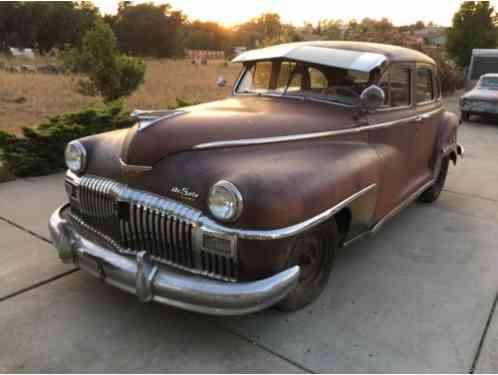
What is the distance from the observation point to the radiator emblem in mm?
2457

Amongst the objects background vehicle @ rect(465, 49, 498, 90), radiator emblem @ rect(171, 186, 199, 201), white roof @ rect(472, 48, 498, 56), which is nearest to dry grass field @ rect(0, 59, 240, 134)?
radiator emblem @ rect(171, 186, 199, 201)

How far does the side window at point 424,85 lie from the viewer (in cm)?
436

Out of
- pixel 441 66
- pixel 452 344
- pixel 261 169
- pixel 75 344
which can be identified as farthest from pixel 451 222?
pixel 441 66

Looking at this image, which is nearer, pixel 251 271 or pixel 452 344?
pixel 251 271

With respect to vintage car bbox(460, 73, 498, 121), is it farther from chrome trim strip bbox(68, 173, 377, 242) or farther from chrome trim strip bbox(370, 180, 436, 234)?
chrome trim strip bbox(68, 173, 377, 242)

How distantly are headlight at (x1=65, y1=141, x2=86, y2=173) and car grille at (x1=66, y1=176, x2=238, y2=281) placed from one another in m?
0.14

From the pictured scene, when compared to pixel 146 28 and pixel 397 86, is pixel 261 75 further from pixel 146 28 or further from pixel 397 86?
pixel 146 28

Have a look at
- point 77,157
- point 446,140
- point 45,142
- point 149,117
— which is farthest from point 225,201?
point 45,142

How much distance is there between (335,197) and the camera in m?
2.73

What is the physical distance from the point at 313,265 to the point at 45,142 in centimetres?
433

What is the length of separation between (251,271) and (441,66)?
18137 millimetres

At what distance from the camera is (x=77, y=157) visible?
121 inches

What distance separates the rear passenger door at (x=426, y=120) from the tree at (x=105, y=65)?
7.64 meters

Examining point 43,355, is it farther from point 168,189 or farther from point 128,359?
point 168,189
